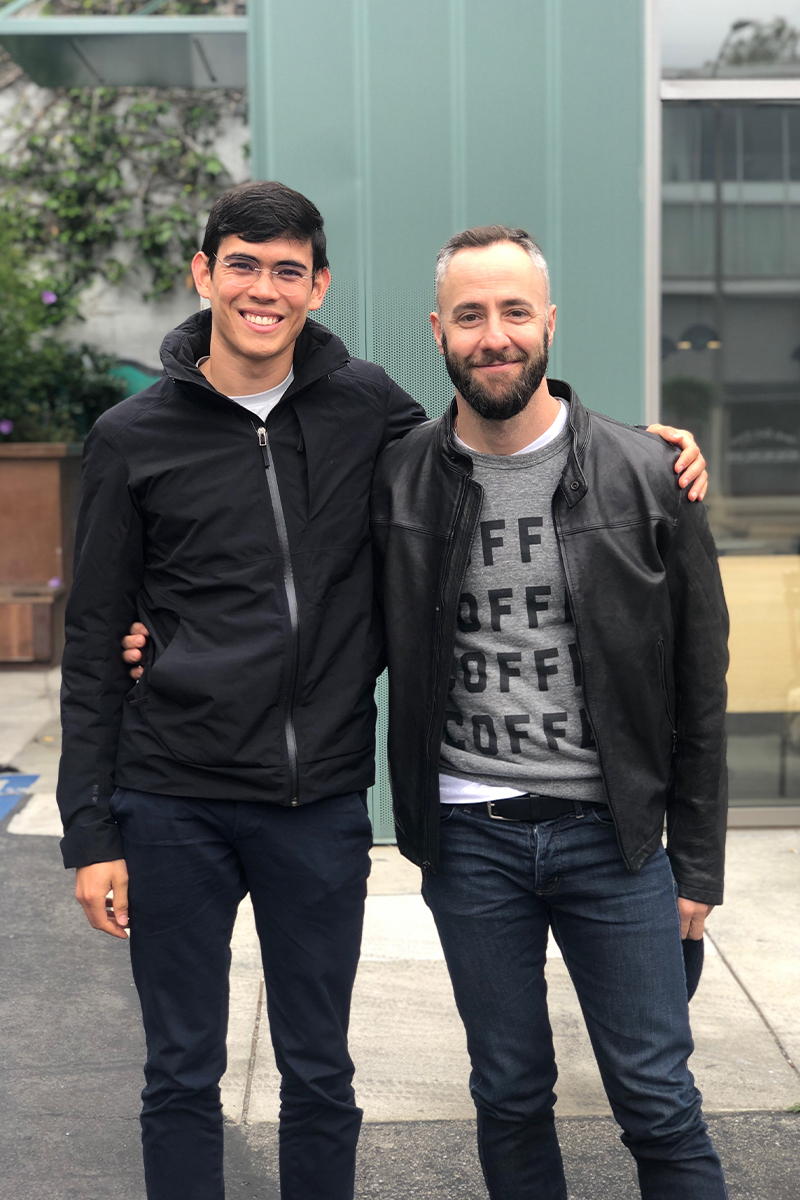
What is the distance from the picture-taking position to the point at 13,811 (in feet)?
19.0

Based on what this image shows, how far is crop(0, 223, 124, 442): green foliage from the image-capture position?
9.76 m

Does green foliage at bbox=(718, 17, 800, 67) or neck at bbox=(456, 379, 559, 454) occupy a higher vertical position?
green foliage at bbox=(718, 17, 800, 67)

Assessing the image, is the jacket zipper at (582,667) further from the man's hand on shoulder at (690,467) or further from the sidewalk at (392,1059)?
the sidewalk at (392,1059)

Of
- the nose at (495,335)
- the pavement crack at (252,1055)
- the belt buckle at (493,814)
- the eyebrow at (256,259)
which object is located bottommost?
the pavement crack at (252,1055)

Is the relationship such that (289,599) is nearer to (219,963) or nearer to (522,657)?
(522,657)

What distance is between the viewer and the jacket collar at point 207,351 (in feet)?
7.50

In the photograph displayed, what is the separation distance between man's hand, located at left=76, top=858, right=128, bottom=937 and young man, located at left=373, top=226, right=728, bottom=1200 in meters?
0.58

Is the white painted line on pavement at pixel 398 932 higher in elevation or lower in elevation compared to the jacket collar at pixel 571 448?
lower

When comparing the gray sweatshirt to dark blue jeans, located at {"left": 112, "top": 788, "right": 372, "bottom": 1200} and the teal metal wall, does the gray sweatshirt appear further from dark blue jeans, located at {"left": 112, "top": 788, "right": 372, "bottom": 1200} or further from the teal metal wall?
the teal metal wall

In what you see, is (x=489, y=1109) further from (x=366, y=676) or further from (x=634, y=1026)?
(x=366, y=676)

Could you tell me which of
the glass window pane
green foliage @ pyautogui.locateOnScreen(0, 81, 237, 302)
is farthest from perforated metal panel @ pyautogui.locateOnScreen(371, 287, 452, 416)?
green foliage @ pyautogui.locateOnScreen(0, 81, 237, 302)

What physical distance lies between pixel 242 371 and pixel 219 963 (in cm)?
116

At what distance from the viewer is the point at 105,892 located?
234cm

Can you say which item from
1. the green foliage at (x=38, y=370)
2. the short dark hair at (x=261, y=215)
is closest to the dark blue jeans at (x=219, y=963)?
the short dark hair at (x=261, y=215)
